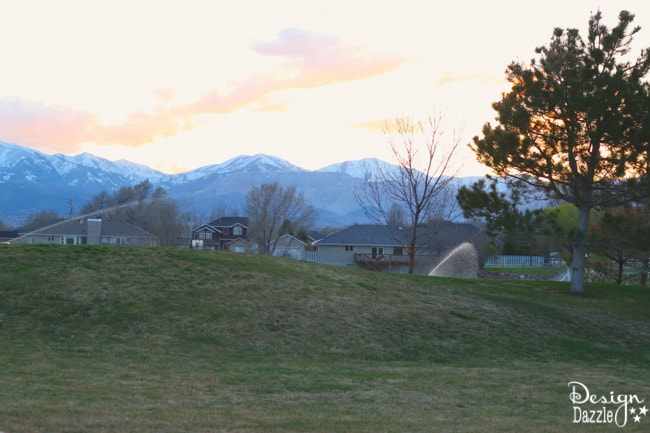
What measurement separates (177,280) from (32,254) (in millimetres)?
4812

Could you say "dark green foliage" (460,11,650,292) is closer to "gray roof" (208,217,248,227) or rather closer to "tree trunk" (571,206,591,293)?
"tree trunk" (571,206,591,293)

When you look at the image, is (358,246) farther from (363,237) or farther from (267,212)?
(267,212)

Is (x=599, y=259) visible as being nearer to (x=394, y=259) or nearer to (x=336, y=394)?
(x=394, y=259)

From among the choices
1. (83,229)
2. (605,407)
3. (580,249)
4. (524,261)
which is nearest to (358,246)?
(524,261)

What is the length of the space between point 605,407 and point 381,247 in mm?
56528

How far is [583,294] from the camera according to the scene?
1128 inches

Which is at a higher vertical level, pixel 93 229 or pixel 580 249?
pixel 93 229

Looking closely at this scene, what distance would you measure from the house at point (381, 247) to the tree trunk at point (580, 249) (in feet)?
94.0

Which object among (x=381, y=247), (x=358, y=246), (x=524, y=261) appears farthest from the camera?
(x=524, y=261)

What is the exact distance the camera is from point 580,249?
27766 millimetres

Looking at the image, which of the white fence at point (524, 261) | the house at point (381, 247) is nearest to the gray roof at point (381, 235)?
the house at point (381, 247)

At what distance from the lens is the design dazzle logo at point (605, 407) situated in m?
9.39

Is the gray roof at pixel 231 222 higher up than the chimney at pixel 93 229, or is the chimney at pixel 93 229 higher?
the gray roof at pixel 231 222

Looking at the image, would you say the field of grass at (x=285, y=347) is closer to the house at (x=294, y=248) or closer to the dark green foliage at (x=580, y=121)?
the dark green foliage at (x=580, y=121)
